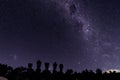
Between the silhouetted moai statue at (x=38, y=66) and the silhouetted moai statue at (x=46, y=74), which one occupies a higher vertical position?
the silhouetted moai statue at (x=38, y=66)

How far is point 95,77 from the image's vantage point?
→ 3319cm

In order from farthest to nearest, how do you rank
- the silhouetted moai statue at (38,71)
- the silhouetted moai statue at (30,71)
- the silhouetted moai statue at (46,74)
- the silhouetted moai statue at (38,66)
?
the silhouetted moai statue at (38,66) < the silhouetted moai statue at (30,71) < the silhouetted moai statue at (38,71) < the silhouetted moai statue at (46,74)

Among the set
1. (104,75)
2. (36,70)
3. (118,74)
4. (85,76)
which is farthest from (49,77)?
(118,74)

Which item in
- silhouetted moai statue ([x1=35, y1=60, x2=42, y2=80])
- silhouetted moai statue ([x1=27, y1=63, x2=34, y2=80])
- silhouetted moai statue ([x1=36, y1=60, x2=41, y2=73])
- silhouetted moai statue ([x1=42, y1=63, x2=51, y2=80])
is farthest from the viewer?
silhouetted moai statue ([x1=36, y1=60, x2=41, y2=73])

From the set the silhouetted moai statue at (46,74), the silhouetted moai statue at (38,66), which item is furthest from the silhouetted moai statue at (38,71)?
the silhouetted moai statue at (46,74)

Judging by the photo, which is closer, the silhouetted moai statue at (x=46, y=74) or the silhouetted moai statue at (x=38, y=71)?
the silhouetted moai statue at (x=46, y=74)

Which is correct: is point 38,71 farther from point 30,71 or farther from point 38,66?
point 38,66

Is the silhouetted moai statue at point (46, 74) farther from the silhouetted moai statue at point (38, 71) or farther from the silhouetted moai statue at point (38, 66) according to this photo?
the silhouetted moai statue at point (38, 66)

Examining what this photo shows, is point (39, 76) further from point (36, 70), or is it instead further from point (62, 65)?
point (62, 65)

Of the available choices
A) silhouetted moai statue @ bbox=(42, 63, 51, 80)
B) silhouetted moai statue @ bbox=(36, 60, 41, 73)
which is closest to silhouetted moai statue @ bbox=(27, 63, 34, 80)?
silhouetted moai statue @ bbox=(36, 60, 41, 73)

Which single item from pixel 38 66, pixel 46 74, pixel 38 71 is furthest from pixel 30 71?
pixel 46 74

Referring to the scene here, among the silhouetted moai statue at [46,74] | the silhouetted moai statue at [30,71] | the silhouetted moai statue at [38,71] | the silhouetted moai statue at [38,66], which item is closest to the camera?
the silhouetted moai statue at [46,74]

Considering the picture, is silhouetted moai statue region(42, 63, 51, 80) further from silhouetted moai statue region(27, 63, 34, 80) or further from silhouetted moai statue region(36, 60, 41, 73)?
silhouetted moai statue region(27, 63, 34, 80)

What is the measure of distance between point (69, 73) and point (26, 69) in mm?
7397
